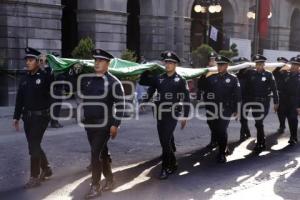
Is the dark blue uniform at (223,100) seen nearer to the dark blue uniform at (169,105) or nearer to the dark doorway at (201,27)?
the dark blue uniform at (169,105)

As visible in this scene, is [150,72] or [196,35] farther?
[196,35]

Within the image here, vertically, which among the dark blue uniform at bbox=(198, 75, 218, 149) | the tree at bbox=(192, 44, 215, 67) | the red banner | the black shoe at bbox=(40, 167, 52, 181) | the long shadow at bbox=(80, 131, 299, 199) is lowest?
the long shadow at bbox=(80, 131, 299, 199)

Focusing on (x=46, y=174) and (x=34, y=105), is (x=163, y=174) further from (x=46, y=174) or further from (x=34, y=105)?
(x=34, y=105)

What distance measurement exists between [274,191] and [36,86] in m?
3.72

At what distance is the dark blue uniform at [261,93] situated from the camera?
34.3 feet

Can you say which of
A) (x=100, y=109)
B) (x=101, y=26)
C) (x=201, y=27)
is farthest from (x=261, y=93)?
(x=201, y=27)

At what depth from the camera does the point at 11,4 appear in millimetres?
17672

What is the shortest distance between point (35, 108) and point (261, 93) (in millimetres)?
5102

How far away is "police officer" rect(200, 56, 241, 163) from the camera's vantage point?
368 inches

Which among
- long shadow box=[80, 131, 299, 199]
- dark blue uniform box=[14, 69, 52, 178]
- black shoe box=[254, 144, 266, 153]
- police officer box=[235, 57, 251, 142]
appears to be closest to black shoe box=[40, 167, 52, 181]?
dark blue uniform box=[14, 69, 52, 178]

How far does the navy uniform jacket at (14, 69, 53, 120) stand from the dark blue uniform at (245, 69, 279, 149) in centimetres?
475

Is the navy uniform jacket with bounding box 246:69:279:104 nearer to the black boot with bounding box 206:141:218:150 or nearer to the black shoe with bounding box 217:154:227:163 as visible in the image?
the black boot with bounding box 206:141:218:150

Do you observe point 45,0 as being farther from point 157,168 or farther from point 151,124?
point 157,168

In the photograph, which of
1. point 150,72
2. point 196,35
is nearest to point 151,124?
point 150,72
